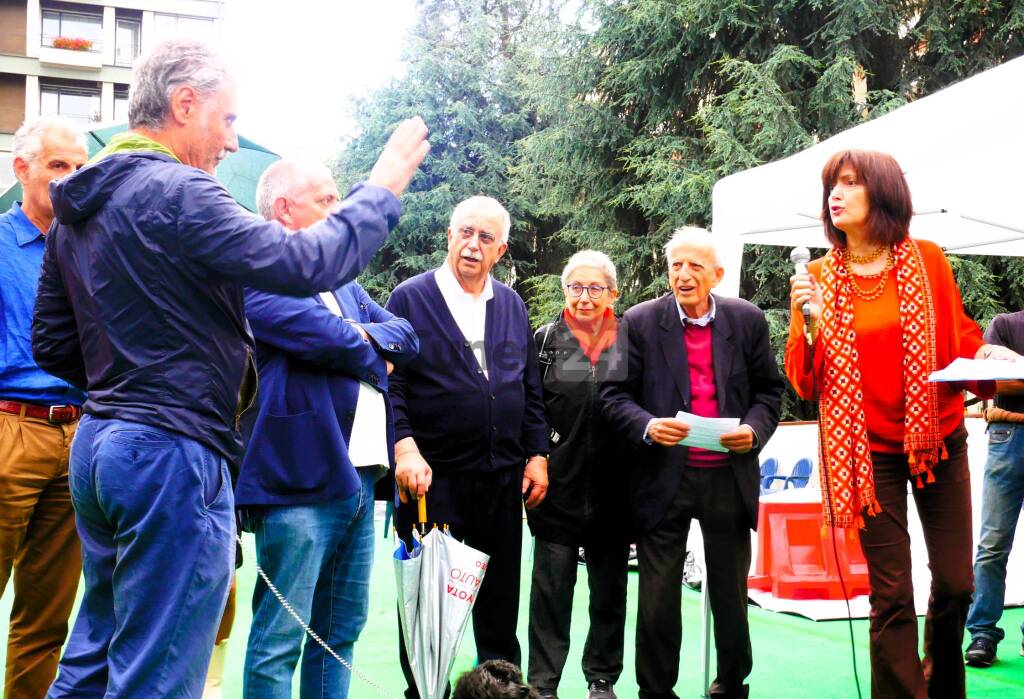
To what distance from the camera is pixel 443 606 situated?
3332 millimetres

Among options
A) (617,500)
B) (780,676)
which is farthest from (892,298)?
(780,676)

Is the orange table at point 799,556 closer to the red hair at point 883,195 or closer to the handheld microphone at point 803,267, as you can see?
the handheld microphone at point 803,267

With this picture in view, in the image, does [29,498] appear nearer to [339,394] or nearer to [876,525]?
[339,394]

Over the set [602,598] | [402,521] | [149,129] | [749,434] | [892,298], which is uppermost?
[149,129]

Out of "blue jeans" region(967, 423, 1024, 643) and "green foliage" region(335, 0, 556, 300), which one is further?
"green foliage" region(335, 0, 556, 300)

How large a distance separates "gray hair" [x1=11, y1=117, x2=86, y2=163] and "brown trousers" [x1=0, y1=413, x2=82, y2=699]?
2.88ft

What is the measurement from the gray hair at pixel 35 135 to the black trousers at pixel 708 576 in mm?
2575

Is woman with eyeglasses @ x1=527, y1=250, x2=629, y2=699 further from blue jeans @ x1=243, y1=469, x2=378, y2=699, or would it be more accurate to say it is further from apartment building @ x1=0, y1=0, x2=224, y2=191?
apartment building @ x1=0, y1=0, x2=224, y2=191

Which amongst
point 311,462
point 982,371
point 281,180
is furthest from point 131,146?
point 982,371

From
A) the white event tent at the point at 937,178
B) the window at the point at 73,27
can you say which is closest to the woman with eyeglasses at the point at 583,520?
the white event tent at the point at 937,178

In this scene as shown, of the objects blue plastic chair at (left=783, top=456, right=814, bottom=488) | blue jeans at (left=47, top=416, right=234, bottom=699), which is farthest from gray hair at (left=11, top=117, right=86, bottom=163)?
blue plastic chair at (left=783, top=456, right=814, bottom=488)

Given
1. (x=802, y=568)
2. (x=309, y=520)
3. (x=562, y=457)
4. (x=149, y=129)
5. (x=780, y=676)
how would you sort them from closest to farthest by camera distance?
(x=149, y=129) < (x=309, y=520) < (x=562, y=457) < (x=780, y=676) < (x=802, y=568)

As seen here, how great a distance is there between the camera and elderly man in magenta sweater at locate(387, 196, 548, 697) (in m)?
3.85

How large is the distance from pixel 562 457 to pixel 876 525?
141 centimetres
